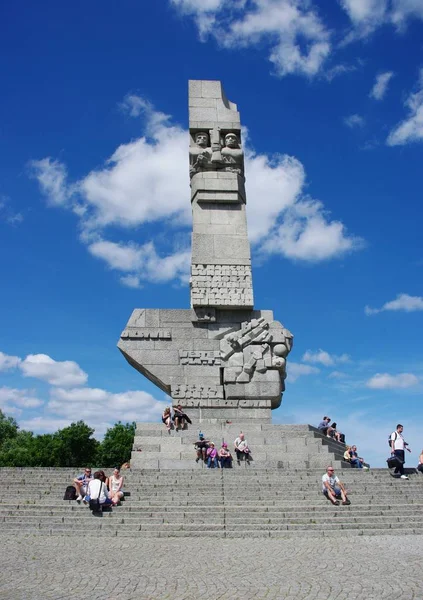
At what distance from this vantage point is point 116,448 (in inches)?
1900

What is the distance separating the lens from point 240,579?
22.2 ft

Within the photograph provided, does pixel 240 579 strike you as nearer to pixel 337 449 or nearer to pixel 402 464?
pixel 402 464

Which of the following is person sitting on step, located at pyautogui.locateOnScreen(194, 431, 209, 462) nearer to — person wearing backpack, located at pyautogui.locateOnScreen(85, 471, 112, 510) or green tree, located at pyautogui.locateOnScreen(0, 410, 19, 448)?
person wearing backpack, located at pyautogui.locateOnScreen(85, 471, 112, 510)

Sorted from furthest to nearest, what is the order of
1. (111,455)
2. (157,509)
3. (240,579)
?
(111,455)
(157,509)
(240,579)

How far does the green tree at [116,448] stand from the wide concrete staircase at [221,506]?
114 feet

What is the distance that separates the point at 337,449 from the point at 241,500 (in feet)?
22.7

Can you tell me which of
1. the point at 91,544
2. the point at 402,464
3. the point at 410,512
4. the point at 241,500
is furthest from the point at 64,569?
the point at 402,464

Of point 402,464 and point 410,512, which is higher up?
point 402,464

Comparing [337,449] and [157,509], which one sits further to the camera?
[337,449]

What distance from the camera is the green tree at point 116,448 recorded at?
1887 inches

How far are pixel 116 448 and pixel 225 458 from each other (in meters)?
34.9

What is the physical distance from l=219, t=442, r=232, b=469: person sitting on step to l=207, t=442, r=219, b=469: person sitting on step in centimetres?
17

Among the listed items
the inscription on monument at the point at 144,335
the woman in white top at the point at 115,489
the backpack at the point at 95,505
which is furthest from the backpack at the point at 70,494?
the inscription on monument at the point at 144,335

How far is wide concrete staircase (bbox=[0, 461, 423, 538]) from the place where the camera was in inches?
408
